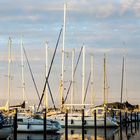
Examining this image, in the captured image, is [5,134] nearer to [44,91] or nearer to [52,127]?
[52,127]

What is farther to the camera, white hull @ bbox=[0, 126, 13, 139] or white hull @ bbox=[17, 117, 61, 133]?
white hull @ bbox=[17, 117, 61, 133]

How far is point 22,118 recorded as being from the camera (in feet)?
197

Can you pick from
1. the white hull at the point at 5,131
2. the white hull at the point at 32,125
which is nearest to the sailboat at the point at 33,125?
the white hull at the point at 32,125

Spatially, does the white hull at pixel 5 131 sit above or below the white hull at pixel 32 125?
above

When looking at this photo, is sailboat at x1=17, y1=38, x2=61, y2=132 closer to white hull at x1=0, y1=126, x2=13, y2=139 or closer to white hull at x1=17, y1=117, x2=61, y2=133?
white hull at x1=17, y1=117, x2=61, y2=133

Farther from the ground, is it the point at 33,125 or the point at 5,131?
the point at 5,131

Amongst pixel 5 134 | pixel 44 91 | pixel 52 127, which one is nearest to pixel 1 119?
pixel 5 134

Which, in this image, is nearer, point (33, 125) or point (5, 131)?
point (5, 131)

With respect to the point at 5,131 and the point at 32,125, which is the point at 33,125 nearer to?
the point at 32,125

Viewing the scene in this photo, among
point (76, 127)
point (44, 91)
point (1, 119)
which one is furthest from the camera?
point (76, 127)

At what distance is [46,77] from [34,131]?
1038 centimetres

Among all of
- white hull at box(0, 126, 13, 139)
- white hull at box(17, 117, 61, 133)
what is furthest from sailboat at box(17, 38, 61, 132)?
white hull at box(0, 126, 13, 139)

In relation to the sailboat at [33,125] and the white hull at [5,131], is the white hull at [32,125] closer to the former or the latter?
the sailboat at [33,125]

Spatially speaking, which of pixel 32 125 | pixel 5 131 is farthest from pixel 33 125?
pixel 5 131
